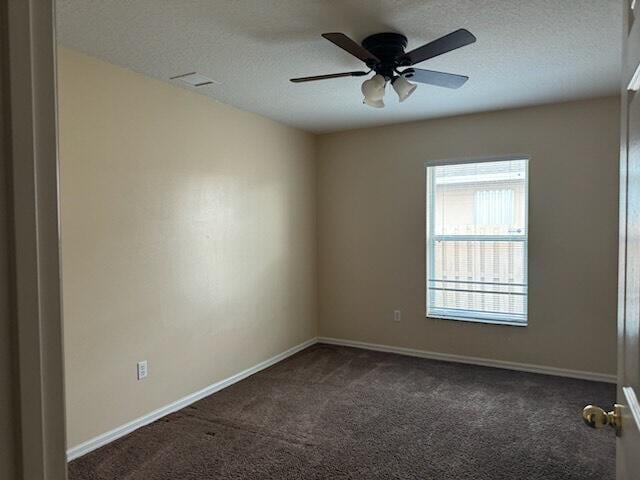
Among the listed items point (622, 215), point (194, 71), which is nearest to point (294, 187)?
point (194, 71)

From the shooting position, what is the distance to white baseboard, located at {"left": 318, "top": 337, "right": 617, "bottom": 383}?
3.99 meters

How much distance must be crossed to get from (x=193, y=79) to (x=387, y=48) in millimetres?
1488

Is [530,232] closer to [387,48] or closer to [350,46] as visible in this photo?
A: [387,48]

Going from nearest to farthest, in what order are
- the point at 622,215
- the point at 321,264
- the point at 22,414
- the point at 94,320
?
the point at 22,414 → the point at 622,215 → the point at 94,320 → the point at 321,264

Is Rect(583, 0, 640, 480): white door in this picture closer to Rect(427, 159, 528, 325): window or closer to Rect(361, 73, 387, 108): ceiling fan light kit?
Rect(361, 73, 387, 108): ceiling fan light kit

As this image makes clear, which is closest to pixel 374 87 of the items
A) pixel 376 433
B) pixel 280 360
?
pixel 376 433

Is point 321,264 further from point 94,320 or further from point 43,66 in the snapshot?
point 43,66

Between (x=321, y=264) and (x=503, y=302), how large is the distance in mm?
2057

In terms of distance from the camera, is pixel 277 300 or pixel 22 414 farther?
pixel 277 300

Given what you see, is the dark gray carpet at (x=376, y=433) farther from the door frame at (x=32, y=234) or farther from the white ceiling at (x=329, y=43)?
the white ceiling at (x=329, y=43)

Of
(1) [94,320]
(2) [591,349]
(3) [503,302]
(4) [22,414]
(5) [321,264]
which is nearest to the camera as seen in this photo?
(4) [22,414]

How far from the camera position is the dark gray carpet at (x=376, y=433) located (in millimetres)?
2578

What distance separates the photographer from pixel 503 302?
173 inches

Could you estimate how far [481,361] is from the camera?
4469mm
